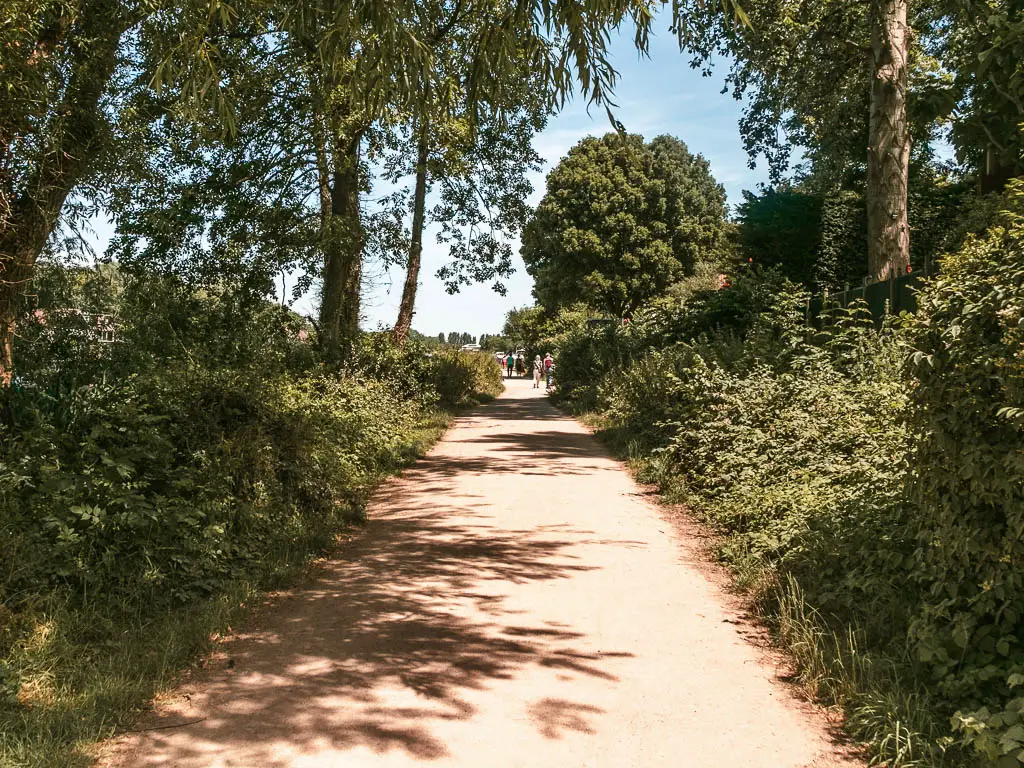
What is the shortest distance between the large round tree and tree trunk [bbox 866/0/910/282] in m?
34.1

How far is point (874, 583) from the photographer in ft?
17.1

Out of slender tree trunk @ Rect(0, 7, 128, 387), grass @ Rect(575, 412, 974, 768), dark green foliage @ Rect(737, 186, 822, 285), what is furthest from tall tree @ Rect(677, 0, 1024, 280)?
slender tree trunk @ Rect(0, 7, 128, 387)

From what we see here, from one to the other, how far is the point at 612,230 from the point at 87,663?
45.0m

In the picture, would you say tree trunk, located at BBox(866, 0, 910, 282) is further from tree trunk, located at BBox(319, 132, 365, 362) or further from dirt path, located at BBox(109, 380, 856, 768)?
tree trunk, located at BBox(319, 132, 365, 362)

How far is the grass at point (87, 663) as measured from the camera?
3.87 m

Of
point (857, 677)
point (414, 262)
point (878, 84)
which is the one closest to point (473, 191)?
point (414, 262)

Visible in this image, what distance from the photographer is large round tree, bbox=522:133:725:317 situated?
157 ft

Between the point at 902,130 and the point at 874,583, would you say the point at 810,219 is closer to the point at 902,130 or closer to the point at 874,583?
the point at 902,130

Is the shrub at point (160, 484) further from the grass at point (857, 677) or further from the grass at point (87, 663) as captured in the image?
the grass at point (857, 677)

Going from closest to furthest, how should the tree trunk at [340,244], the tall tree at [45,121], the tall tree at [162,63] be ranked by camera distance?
the tall tree at [162,63] < the tall tree at [45,121] < the tree trunk at [340,244]

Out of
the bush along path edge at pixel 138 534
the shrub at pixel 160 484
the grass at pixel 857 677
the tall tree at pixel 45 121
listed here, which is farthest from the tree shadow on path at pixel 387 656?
the tall tree at pixel 45 121

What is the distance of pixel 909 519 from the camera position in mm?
5465

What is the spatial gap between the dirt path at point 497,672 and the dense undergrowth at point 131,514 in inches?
13.8

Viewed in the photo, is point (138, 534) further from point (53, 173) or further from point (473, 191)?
point (473, 191)
